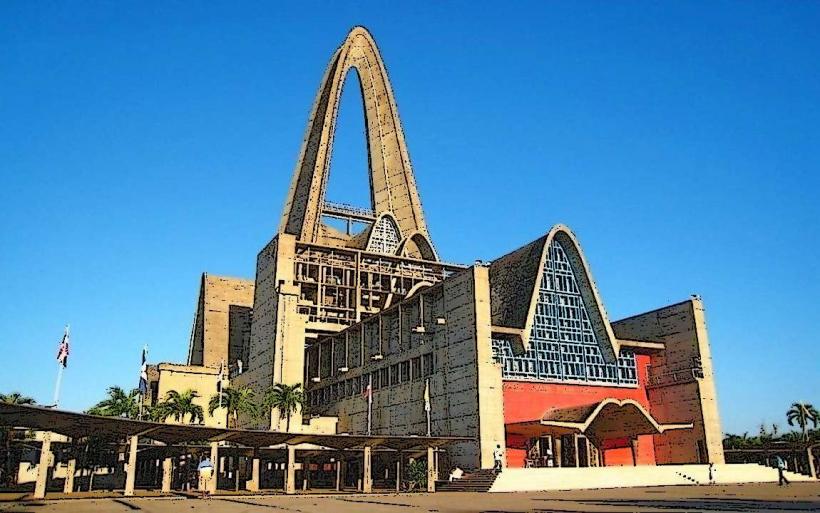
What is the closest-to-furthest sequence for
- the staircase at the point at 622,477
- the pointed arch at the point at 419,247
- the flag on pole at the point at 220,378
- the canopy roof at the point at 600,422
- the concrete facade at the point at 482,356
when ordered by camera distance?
the staircase at the point at 622,477 < the canopy roof at the point at 600,422 < the concrete facade at the point at 482,356 < the flag on pole at the point at 220,378 < the pointed arch at the point at 419,247

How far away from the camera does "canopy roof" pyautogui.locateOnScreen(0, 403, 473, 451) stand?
1350 inches

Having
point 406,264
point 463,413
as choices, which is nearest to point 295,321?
point 406,264

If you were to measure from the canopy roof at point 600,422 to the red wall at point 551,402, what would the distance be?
1118 mm

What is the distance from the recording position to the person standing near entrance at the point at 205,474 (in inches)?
1512

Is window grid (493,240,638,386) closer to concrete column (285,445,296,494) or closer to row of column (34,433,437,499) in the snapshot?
row of column (34,433,437,499)

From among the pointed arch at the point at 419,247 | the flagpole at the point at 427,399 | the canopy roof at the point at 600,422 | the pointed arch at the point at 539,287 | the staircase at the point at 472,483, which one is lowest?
the staircase at the point at 472,483

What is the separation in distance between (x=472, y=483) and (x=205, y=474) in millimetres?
18199

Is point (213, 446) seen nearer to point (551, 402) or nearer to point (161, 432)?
point (161, 432)

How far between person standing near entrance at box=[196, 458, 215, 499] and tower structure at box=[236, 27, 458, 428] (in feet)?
95.5

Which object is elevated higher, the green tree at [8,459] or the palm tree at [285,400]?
the palm tree at [285,400]

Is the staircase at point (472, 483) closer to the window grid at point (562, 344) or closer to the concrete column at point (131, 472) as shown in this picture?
the window grid at point (562, 344)

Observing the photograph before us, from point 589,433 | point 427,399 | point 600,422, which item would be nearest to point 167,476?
point 427,399

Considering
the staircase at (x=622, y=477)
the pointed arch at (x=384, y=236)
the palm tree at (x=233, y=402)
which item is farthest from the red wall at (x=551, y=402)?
the pointed arch at (x=384, y=236)

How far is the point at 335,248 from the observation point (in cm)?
8288
